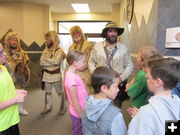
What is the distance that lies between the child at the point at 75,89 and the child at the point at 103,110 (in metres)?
0.44

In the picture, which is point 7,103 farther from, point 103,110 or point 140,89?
point 140,89

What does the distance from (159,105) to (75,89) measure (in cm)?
82

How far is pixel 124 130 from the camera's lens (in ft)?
3.77

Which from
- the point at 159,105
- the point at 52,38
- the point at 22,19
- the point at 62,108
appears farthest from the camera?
the point at 22,19

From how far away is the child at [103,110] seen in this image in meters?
1.12

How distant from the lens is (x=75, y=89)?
66.1 inches

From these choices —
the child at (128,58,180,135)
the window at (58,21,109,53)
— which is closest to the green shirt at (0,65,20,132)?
the child at (128,58,180,135)

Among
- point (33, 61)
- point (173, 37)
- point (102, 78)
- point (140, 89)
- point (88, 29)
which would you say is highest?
point (88, 29)

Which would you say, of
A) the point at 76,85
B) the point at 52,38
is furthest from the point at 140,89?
the point at 52,38

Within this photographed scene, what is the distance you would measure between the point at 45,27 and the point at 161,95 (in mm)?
6004

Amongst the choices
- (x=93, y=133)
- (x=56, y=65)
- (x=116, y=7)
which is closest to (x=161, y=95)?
(x=93, y=133)

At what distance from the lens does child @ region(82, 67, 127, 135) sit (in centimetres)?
112

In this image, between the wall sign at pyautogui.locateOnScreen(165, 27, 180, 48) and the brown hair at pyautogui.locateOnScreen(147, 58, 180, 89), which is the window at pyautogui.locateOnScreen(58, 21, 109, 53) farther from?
the brown hair at pyautogui.locateOnScreen(147, 58, 180, 89)

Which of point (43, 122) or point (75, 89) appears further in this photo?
point (43, 122)
